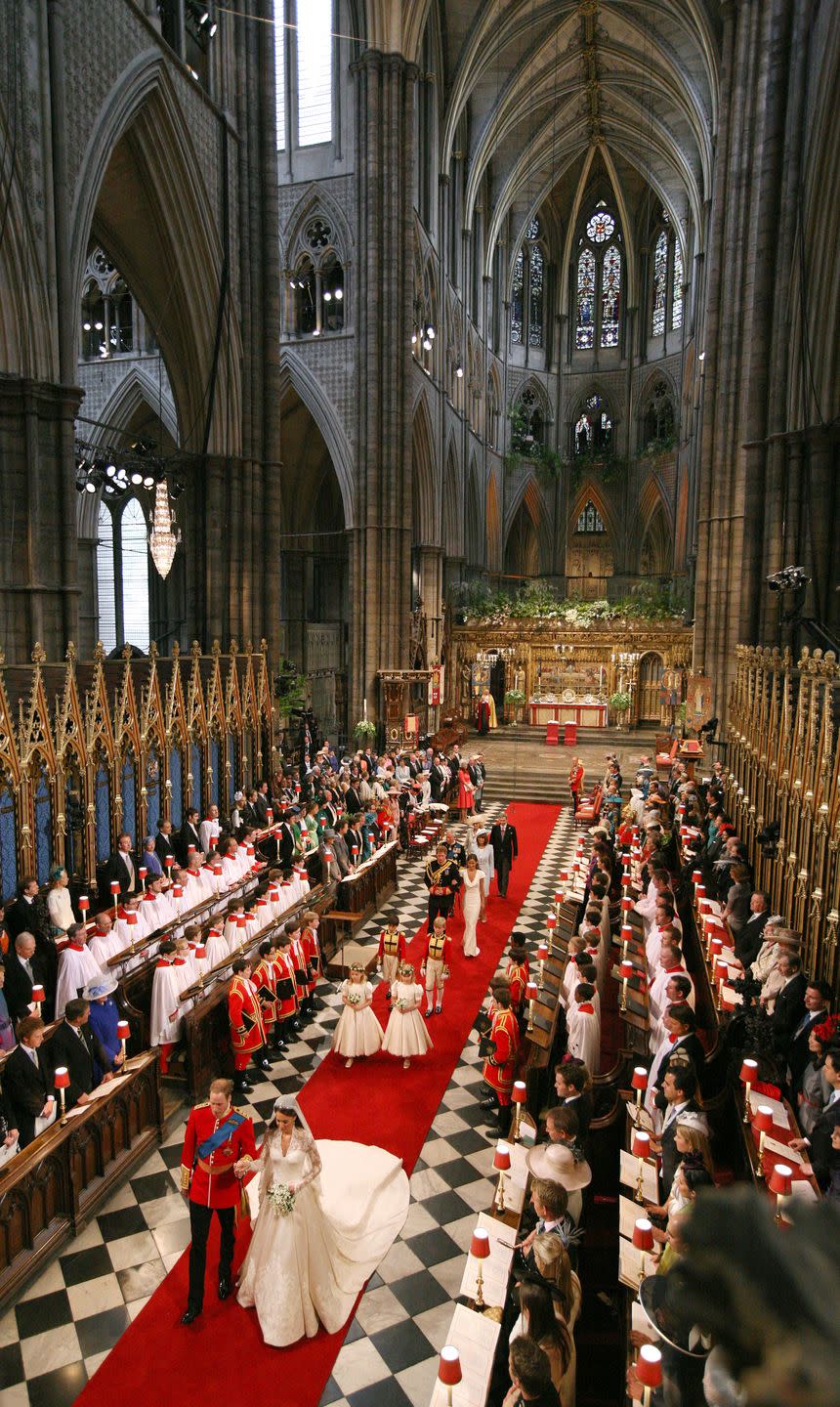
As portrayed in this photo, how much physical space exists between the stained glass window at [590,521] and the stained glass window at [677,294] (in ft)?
33.2

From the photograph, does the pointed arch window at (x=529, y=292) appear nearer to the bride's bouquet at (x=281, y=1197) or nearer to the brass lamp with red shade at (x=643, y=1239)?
the bride's bouquet at (x=281, y=1197)

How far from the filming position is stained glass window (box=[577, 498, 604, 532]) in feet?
153

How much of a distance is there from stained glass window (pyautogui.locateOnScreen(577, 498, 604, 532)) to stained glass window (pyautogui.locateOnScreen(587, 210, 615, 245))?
14.1m

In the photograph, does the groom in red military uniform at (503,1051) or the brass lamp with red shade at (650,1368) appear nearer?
the brass lamp with red shade at (650,1368)

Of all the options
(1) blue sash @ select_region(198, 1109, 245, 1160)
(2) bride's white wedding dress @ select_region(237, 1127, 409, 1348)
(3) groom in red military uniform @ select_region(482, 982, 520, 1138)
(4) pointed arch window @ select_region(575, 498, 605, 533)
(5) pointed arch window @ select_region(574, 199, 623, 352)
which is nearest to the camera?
(2) bride's white wedding dress @ select_region(237, 1127, 409, 1348)

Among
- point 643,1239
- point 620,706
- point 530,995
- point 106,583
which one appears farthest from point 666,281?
point 643,1239

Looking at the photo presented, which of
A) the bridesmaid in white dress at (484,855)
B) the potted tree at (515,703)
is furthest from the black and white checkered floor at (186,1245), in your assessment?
the potted tree at (515,703)

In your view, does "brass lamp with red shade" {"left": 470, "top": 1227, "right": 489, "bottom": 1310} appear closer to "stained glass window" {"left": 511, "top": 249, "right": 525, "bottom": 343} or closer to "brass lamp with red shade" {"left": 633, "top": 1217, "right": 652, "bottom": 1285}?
"brass lamp with red shade" {"left": 633, "top": 1217, "right": 652, "bottom": 1285}

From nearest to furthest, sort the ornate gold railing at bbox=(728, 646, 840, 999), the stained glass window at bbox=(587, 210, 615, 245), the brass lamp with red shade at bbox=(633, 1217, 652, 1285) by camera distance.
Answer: the brass lamp with red shade at bbox=(633, 1217, 652, 1285) < the ornate gold railing at bbox=(728, 646, 840, 999) < the stained glass window at bbox=(587, 210, 615, 245)

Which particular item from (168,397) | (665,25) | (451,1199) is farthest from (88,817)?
(665,25)

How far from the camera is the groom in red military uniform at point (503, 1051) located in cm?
713

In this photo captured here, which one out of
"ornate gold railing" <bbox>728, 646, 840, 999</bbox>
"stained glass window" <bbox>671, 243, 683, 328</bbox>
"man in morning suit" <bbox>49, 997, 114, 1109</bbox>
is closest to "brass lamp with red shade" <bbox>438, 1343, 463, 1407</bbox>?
"man in morning suit" <bbox>49, 997, 114, 1109</bbox>

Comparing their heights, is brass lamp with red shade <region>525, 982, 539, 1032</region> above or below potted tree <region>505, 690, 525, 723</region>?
below

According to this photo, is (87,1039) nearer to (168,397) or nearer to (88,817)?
(88,817)
